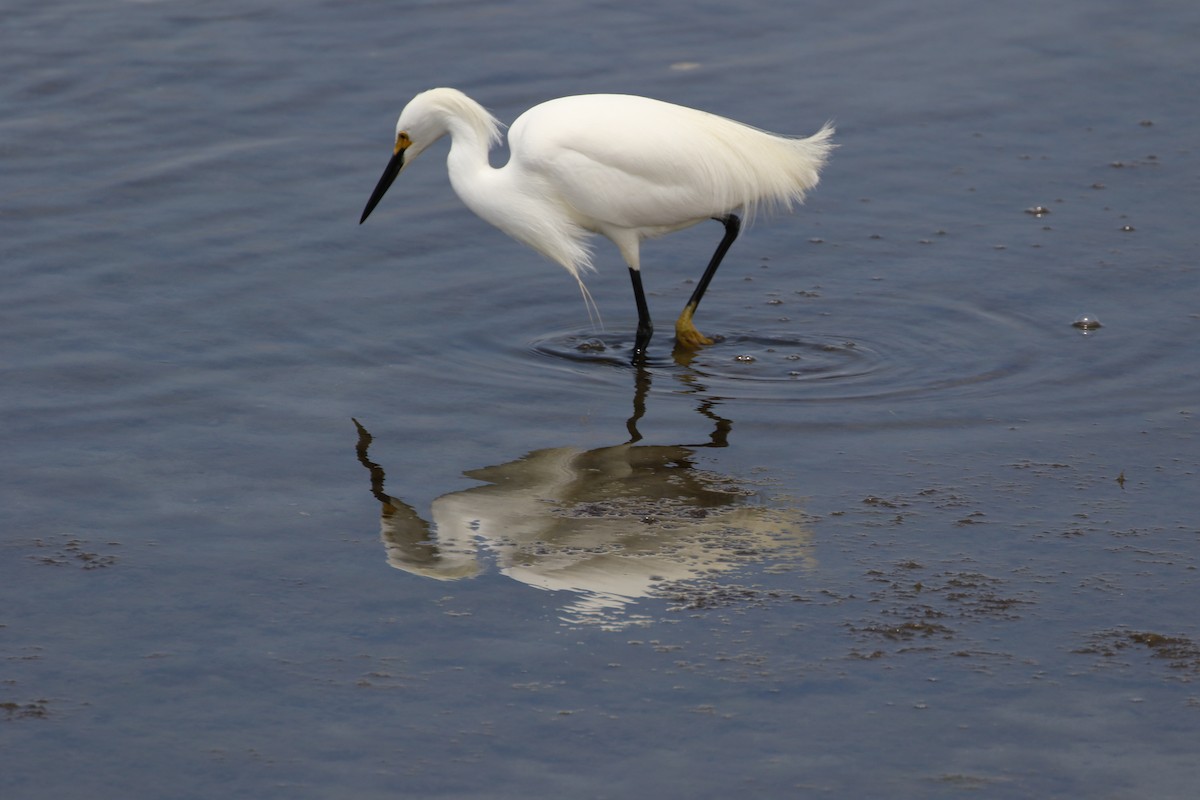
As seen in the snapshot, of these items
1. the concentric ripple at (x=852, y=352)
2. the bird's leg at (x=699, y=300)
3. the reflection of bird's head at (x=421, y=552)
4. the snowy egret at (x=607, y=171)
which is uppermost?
the snowy egret at (x=607, y=171)

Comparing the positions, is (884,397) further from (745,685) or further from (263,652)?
(263,652)

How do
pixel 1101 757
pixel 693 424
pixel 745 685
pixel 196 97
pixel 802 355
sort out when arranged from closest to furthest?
pixel 1101 757, pixel 745 685, pixel 693 424, pixel 802 355, pixel 196 97

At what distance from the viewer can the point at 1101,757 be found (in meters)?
4.45

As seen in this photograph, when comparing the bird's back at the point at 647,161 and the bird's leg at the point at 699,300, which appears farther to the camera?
the bird's leg at the point at 699,300

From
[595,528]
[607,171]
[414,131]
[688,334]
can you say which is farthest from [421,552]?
[414,131]

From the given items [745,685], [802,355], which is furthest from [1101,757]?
[802,355]

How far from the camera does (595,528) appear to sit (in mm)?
5840

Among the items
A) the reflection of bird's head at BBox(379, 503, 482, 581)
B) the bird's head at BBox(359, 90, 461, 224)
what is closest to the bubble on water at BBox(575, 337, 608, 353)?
the bird's head at BBox(359, 90, 461, 224)

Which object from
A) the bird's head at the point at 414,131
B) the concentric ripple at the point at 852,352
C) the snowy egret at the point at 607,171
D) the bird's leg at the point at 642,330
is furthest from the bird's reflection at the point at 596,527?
the bird's head at the point at 414,131

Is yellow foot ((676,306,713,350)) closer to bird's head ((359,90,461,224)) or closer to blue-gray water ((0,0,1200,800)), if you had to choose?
blue-gray water ((0,0,1200,800))

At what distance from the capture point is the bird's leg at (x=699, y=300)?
7.98m

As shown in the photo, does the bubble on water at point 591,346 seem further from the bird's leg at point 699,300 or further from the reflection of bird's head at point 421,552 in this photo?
the reflection of bird's head at point 421,552

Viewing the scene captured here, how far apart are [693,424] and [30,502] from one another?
2.60 metres

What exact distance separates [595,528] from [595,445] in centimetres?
98
